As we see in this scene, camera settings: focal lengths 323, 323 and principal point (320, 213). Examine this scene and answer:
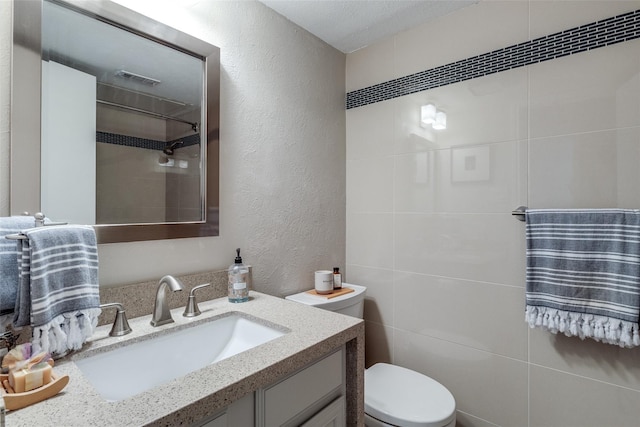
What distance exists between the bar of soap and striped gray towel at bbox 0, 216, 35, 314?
183 millimetres

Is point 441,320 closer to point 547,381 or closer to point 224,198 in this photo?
point 547,381

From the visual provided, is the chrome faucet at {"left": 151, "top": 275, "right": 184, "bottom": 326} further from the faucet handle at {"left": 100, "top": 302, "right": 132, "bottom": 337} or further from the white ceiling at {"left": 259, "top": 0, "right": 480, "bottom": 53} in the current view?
the white ceiling at {"left": 259, "top": 0, "right": 480, "bottom": 53}

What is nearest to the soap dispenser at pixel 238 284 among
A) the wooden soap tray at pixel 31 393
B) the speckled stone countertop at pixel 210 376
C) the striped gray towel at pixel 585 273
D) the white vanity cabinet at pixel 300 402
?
the speckled stone countertop at pixel 210 376

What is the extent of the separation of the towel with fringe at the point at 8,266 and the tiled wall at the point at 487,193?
5.02 ft

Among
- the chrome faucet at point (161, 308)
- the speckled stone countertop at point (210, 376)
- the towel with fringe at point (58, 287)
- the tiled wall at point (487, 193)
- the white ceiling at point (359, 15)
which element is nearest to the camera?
the speckled stone countertop at point (210, 376)

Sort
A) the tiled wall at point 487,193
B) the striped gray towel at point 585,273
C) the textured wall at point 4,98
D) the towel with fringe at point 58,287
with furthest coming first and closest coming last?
the tiled wall at point 487,193 < the striped gray towel at point 585,273 < the textured wall at point 4,98 < the towel with fringe at point 58,287

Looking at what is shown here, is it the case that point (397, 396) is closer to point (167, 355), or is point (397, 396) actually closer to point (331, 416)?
point (331, 416)

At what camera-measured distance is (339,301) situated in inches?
62.0

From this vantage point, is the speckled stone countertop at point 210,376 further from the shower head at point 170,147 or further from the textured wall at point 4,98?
the shower head at point 170,147

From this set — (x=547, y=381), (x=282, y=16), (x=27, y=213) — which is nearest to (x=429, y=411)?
(x=547, y=381)

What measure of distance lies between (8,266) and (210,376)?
53 centimetres

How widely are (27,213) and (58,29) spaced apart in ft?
1.76

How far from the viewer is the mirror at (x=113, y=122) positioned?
87 centimetres

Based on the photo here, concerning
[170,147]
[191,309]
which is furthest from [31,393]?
[170,147]
